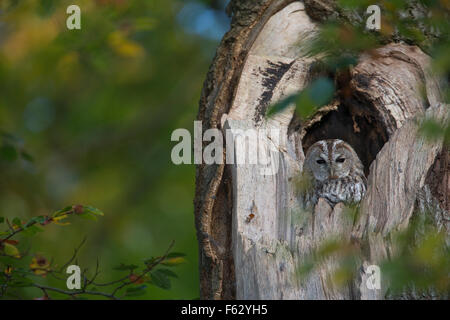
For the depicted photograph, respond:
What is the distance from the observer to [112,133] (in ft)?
27.6

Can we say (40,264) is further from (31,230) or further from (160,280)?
(160,280)

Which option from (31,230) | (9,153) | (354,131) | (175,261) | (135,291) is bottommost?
(135,291)

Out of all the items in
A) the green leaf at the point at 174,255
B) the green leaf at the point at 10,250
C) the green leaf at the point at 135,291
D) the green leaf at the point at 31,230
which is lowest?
the green leaf at the point at 135,291

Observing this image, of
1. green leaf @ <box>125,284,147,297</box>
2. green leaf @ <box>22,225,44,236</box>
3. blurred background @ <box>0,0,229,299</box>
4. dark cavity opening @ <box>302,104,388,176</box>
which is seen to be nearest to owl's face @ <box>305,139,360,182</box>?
dark cavity opening @ <box>302,104,388,176</box>

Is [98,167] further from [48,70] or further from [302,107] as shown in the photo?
[302,107]

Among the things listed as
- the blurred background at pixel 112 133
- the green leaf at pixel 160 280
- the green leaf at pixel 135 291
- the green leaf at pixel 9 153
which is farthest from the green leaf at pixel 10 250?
the blurred background at pixel 112 133

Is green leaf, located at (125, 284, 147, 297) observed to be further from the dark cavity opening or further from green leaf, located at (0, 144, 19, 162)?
the dark cavity opening

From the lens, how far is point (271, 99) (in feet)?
14.2

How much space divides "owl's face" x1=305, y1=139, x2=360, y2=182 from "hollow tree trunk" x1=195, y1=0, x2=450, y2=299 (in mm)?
194

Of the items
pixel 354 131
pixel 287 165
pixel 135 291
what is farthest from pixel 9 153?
pixel 354 131

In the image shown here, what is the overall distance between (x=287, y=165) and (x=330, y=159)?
3.20 feet

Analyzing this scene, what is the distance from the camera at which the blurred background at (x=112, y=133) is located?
24.6 feet

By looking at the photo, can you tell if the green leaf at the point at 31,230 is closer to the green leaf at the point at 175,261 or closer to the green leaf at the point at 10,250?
the green leaf at the point at 10,250
